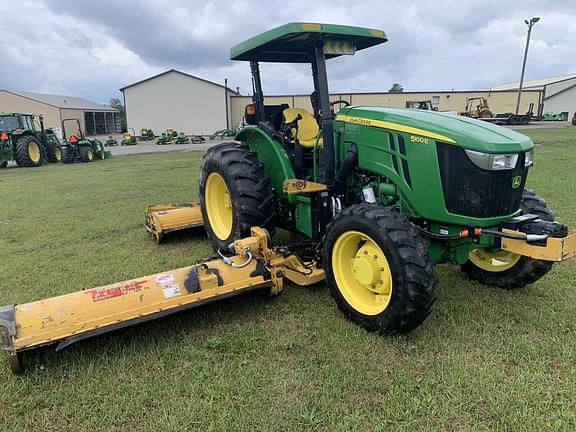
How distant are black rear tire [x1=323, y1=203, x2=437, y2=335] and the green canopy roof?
1577 mm

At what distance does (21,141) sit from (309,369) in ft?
59.8

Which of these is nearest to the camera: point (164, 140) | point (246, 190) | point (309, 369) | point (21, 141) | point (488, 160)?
point (309, 369)

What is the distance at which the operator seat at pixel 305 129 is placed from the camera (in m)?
4.63

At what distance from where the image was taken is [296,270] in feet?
13.0

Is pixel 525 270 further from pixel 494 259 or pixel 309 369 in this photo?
pixel 309 369

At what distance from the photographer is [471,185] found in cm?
317

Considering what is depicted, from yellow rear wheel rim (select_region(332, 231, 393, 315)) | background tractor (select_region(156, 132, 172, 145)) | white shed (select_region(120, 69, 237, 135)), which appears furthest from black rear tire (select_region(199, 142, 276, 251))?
Answer: white shed (select_region(120, 69, 237, 135))

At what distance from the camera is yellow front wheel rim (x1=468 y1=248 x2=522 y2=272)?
394cm

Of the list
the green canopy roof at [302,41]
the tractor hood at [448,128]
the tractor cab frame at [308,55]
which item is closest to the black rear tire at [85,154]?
the tractor cab frame at [308,55]

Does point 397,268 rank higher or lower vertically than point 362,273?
higher

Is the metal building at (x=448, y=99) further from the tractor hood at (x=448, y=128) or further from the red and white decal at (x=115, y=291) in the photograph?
the red and white decal at (x=115, y=291)

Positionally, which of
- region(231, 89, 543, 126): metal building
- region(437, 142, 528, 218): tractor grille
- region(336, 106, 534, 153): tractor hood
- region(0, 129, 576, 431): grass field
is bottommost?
region(0, 129, 576, 431): grass field

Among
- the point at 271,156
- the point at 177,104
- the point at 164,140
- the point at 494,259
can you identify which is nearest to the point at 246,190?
the point at 271,156

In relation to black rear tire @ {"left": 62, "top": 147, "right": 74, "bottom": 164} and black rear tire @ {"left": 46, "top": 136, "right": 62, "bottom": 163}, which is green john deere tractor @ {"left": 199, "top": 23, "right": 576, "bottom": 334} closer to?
black rear tire @ {"left": 62, "top": 147, "right": 74, "bottom": 164}
